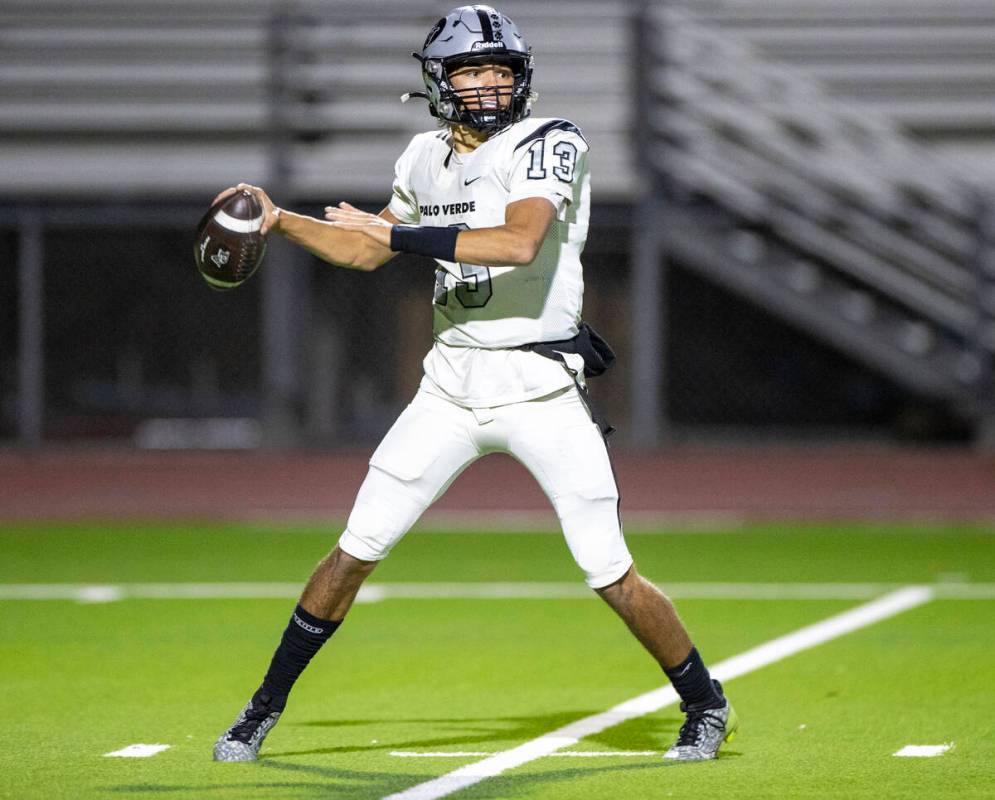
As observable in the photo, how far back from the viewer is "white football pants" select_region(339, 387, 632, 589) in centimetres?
582

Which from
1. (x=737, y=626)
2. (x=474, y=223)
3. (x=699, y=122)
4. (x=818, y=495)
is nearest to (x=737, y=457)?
(x=818, y=495)

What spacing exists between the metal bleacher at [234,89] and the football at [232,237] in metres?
12.3

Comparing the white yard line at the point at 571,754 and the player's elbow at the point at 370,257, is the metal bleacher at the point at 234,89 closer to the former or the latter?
the player's elbow at the point at 370,257

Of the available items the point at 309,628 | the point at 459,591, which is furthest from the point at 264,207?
the point at 459,591

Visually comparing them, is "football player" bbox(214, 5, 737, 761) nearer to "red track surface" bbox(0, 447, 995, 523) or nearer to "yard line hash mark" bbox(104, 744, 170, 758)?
"yard line hash mark" bbox(104, 744, 170, 758)

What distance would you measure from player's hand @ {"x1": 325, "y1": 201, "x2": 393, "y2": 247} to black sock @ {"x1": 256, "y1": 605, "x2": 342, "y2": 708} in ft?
3.91

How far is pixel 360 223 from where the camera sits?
5.73m

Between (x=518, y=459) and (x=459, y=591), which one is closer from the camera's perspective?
(x=518, y=459)

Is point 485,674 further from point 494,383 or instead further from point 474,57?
point 474,57

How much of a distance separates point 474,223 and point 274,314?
12.0m

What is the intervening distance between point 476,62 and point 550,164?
41 centimetres

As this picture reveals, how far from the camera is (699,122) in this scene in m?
18.3

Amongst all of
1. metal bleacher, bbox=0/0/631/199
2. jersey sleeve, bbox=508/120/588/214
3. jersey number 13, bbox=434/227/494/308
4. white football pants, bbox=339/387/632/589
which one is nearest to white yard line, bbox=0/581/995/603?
white football pants, bbox=339/387/632/589

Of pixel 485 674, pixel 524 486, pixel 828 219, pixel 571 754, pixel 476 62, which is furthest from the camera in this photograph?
pixel 828 219
